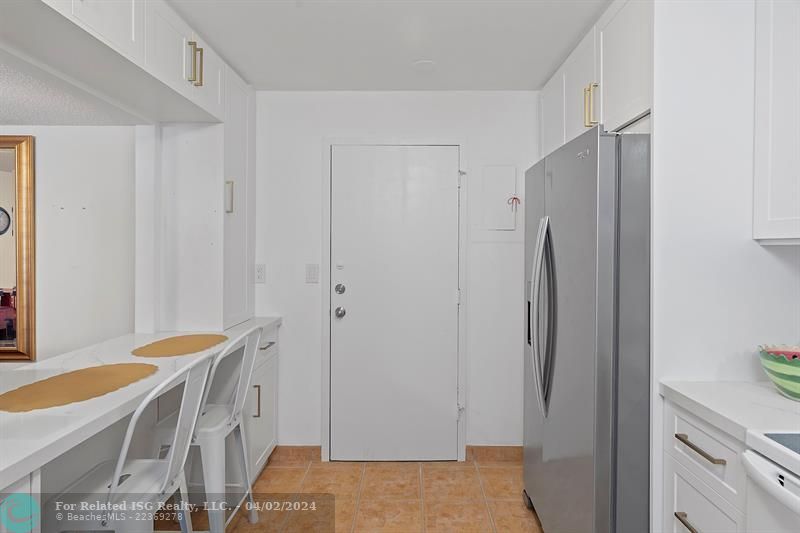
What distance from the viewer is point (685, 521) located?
151 cm

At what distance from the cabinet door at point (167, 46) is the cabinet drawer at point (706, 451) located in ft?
7.24

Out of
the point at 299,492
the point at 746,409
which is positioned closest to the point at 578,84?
the point at 746,409

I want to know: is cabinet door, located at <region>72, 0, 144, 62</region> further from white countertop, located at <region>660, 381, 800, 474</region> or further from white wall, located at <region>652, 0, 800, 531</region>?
white countertop, located at <region>660, 381, 800, 474</region>

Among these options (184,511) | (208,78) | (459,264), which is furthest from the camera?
(459,264)

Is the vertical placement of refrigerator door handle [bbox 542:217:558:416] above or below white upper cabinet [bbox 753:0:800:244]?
below

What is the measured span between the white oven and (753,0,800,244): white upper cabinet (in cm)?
71

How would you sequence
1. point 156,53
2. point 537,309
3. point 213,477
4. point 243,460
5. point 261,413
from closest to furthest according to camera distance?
point 156,53
point 213,477
point 537,309
point 243,460
point 261,413

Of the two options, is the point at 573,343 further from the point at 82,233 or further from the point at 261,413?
the point at 82,233

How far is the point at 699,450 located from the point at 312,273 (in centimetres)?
230

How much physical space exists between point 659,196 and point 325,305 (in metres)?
2.08

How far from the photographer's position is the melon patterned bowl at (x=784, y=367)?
1464mm

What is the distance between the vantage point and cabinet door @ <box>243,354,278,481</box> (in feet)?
8.95

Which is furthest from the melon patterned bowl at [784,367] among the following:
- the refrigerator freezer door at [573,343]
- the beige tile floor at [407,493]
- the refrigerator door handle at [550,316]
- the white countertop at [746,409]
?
the beige tile floor at [407,493]

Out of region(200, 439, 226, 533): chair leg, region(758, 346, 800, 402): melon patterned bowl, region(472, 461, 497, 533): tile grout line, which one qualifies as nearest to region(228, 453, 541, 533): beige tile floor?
region(472, 461, 497, 533): tile grout line
